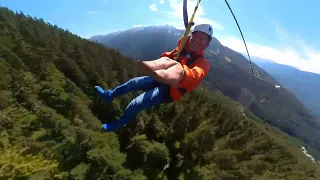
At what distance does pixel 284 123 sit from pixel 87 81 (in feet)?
206

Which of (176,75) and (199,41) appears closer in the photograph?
(176,75)

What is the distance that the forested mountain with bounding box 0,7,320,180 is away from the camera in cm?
602

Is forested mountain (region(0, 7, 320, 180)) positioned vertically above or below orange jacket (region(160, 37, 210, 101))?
below

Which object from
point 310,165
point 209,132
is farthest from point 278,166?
point 209,132

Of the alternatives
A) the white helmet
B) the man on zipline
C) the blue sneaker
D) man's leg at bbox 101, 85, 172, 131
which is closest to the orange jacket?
the man on zipline

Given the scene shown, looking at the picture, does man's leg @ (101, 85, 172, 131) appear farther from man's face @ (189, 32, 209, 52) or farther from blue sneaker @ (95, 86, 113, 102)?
man's face @ (189, 32, 209, 52)

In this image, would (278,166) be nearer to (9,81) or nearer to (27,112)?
(27,112)

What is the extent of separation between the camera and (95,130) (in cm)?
688

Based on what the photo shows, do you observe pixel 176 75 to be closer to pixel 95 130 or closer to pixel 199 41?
pixel 199 41

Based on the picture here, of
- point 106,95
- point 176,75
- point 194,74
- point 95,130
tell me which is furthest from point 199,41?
point 95,130

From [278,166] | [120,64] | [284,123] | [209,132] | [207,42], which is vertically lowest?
[284,123]

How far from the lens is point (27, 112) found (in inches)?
265

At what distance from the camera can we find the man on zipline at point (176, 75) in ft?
11.1

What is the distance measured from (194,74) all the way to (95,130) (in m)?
3.63
